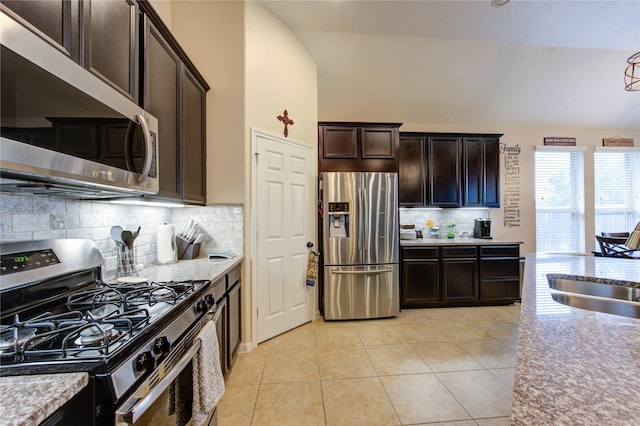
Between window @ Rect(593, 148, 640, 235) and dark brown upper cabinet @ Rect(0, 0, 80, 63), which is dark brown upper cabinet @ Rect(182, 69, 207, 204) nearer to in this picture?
dark brown upper cabinet @ Rect(0, 0, 80, 63)

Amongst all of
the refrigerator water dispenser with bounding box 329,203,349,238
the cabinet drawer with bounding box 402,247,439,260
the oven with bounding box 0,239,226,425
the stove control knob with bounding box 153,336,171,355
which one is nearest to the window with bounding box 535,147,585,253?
the cabinet drawer with bounding box 402,247,439,260

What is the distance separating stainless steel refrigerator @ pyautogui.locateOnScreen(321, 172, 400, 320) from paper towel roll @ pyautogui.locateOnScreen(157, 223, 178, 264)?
168cm

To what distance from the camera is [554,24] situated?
281 centimetres

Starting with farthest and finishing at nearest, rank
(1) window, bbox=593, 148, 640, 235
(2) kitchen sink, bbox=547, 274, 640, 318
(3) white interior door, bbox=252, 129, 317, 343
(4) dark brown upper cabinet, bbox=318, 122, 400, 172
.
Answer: (1) window, bbox=593, 148, 640, 235 < (4) dark brown upper cabinet, bbox=318, 122, 400, 172 < (3) white interior door, bbox=252, 129, 317, 343 < (2) kitchen sink, bbox=547, 274, 640, 318

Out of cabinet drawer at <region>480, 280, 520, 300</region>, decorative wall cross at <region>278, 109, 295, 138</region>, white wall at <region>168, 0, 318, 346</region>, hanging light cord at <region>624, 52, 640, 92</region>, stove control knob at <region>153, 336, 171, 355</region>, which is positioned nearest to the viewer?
stove control knob at <region>153, 336, 171, 355</region>

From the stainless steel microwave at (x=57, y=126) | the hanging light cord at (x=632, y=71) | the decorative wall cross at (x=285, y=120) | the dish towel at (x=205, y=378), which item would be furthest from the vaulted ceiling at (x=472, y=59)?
the dish towel at (x=205, y=378)

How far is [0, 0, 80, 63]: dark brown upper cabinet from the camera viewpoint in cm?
84

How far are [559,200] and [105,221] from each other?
631 centimetres

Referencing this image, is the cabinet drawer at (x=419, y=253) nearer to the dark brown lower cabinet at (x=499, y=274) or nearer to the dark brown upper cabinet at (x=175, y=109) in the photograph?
→ the dark brown lower cabinet at (x=499, y=274)

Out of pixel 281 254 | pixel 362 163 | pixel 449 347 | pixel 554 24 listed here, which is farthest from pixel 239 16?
pixel 449 347

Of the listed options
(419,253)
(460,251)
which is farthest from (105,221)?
(460,251)

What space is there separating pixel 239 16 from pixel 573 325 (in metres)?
3.28

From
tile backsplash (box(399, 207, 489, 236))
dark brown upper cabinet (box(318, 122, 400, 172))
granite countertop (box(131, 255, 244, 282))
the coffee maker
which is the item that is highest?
dark brown upper cabinet (box(318, 122, 400, 172))

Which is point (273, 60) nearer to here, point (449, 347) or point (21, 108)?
point (21, 108)
